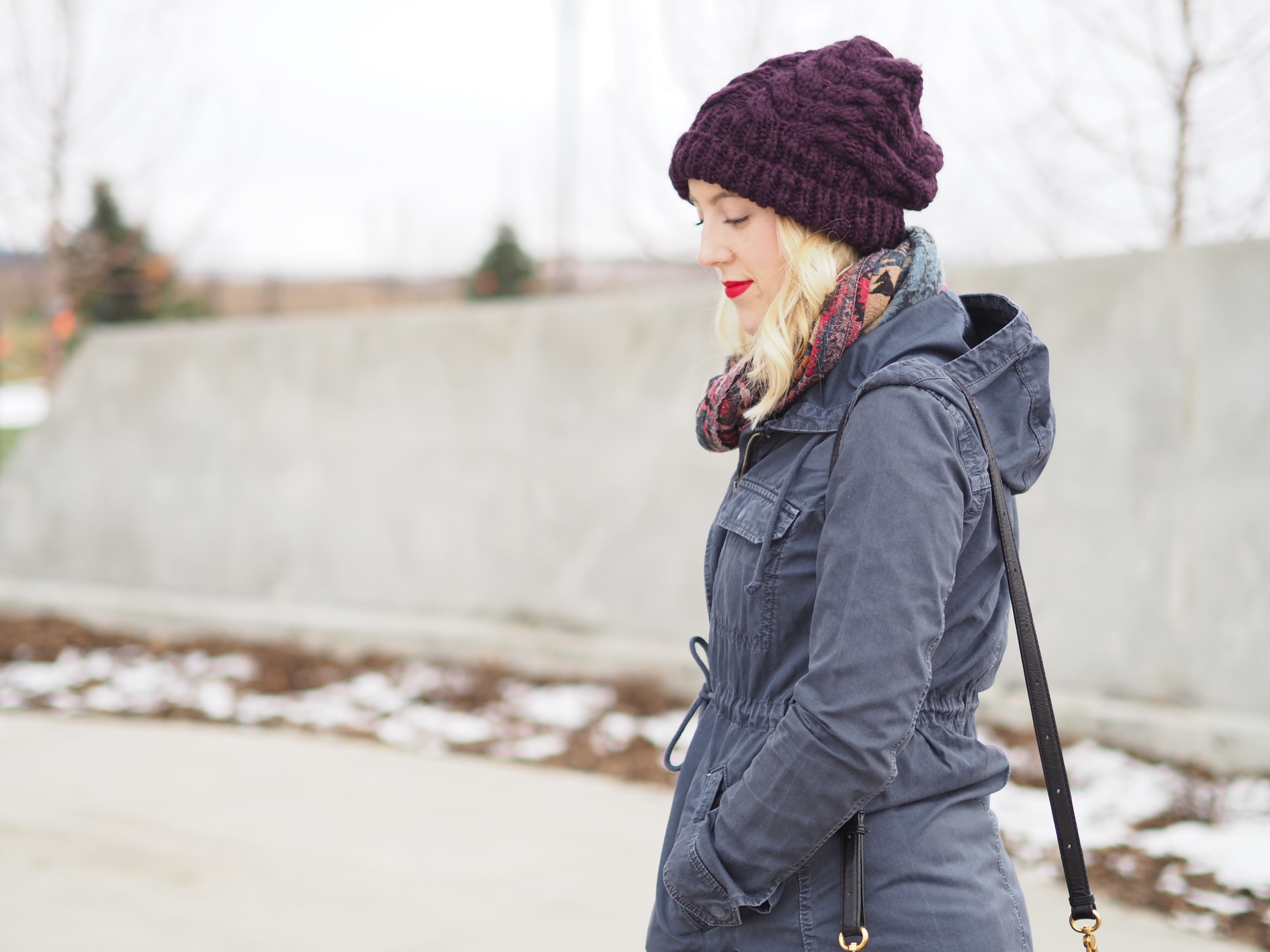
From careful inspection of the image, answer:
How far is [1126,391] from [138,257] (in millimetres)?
12014

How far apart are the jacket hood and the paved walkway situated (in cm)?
221

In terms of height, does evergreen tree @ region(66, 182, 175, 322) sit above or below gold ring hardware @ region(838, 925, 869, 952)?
above

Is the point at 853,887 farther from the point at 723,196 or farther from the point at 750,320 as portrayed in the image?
the point at 723,196

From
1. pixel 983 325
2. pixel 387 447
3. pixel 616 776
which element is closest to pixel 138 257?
pixel 387 447

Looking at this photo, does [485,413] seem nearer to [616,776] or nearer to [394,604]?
[394,604]

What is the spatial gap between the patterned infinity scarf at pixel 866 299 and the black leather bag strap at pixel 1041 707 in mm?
157

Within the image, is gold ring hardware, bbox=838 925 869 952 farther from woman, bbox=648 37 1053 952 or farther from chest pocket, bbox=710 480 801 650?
chest pocket, bbox=710 480 801 650

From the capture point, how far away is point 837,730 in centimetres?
125

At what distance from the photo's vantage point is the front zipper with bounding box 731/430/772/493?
5.15ft

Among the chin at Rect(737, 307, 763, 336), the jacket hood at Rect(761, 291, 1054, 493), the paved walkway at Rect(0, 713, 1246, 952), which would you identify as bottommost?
the paved walkway at Rect(0, 713, 1246, 952)

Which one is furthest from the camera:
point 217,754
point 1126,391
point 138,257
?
point 138,257

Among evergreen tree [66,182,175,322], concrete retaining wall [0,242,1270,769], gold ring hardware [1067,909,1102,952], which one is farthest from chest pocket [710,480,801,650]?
evergreen tree [66,182,175,322]

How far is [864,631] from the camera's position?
4.10ft

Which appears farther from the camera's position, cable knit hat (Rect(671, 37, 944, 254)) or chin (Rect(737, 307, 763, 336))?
chin (Rect(737, 307, 763, 336))
